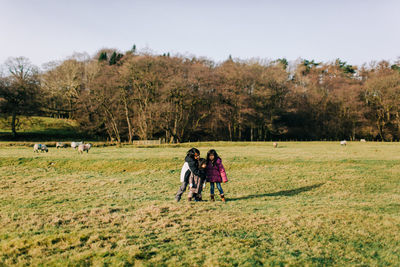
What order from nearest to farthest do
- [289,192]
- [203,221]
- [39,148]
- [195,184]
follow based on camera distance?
[203,221] → [195,184] → [289,192] → [39,148]

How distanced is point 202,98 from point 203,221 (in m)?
48.4

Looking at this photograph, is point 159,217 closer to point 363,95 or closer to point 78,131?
point 78,131

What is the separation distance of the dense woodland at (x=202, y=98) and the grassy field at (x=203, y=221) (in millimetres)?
33271

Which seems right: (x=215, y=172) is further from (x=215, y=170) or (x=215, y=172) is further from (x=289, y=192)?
(x=289, y=192)

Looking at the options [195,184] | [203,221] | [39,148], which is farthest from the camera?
[39,148]

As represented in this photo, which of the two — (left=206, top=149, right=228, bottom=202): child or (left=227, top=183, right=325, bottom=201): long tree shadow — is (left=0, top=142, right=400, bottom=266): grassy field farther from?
(left=206, top=149, right=228, bottom=202): child

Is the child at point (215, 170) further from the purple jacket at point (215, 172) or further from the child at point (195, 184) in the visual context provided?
the child at point (195, 184)

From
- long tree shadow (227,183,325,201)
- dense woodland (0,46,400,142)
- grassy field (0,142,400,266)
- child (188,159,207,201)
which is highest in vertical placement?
dense woodland (0,46,400,142)

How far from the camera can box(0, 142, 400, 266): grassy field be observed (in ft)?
23.2

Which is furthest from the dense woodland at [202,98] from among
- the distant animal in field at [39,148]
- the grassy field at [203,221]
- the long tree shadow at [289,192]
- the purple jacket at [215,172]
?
the purple jacket at [215,172]

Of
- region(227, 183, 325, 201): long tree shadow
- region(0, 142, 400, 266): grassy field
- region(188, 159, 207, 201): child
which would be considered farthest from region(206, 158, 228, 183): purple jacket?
region(227, 183, 325, 201): long tree shadow

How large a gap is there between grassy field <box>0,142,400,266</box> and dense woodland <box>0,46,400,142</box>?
33.3m

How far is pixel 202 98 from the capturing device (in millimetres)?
57250

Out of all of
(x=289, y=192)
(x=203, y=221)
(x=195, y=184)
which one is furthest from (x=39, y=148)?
(x=203, y=221)
